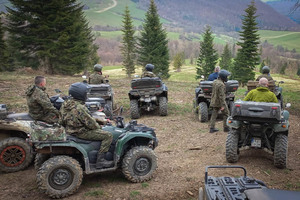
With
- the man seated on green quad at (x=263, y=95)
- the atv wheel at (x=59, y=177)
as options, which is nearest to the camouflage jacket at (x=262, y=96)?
the man seated on green quad at (x=263, y=95)

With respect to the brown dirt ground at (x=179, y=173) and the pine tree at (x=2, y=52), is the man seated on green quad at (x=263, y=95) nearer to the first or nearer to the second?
the brown dirt ground at (x=179, y=173)

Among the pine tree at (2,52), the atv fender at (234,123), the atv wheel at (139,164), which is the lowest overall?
the atv wheel at (139,164)

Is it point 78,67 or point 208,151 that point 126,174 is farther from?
point 78,67

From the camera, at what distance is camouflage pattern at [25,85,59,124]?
238 inches

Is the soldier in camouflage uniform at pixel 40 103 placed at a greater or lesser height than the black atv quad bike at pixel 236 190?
greater

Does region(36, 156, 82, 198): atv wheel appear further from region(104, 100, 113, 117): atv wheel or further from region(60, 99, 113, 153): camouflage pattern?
region(104, 100, 113, 117): atv wheel

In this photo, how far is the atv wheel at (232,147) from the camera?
20.4 ft

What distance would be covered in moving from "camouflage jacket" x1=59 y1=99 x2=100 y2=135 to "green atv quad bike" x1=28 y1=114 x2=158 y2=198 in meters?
0.19

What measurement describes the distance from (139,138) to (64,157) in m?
1.59

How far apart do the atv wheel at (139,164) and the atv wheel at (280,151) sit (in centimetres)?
281

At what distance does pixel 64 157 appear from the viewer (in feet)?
→ 15.4

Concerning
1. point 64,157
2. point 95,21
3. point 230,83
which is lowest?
point 64,157

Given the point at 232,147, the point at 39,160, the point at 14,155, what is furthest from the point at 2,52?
the point at 232,147

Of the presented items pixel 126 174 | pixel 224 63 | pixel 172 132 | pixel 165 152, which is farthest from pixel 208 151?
pixel 224 63
